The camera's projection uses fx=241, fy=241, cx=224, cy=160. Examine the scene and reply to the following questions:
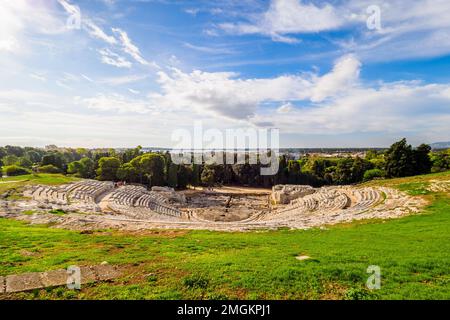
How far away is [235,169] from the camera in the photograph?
84750mm

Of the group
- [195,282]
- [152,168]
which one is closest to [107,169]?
[152,168]

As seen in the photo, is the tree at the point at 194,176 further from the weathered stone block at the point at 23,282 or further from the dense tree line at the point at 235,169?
the weathered stone block at the point at 23,282

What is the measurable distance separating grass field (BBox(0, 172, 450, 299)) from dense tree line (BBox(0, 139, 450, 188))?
152 feet

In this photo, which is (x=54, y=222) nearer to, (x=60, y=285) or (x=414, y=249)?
(x=60, y=285)

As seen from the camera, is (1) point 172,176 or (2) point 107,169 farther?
(1) point 172,176

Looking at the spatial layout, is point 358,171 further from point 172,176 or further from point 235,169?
point 172,176

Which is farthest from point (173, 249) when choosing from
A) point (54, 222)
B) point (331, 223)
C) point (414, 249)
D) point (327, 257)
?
point (331, 223)

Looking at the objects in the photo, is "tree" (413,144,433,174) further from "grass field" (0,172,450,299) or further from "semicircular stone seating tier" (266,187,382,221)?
"grass field" (0,172,450,299)

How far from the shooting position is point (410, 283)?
6.31m

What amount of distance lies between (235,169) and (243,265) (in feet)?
253

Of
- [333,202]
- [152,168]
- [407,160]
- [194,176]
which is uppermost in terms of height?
[407,160]

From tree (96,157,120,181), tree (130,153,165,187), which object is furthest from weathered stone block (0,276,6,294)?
tree (96,157,120,181)

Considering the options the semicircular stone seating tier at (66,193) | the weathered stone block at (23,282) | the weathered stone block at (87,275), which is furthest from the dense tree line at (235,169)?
the weathered stone block at (87,275)

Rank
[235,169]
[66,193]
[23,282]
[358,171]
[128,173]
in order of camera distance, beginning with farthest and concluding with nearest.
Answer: [235,169] → [358,171] → [128,173] → [66,193] → [23,282]
